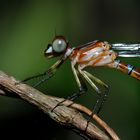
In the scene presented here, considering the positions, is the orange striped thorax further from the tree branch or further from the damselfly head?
the tree branch

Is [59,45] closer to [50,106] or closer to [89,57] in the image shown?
[89,57]

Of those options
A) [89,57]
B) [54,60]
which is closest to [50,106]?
[89,57]

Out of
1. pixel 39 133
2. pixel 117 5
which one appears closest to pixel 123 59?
pixel 39 133

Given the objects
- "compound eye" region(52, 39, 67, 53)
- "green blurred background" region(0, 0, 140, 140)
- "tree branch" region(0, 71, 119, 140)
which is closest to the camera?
"tree branch" region(0, 71, 119, 140)

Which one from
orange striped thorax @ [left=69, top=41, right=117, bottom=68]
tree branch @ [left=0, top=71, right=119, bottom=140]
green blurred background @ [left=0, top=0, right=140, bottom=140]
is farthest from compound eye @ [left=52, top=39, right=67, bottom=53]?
tree branch @ [left=0, top=71, right=119, bottom=140]

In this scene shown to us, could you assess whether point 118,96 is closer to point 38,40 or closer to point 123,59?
point 123,59

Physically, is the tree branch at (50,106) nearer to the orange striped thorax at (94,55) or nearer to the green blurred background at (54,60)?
the orange striped thorax at (94,55)
